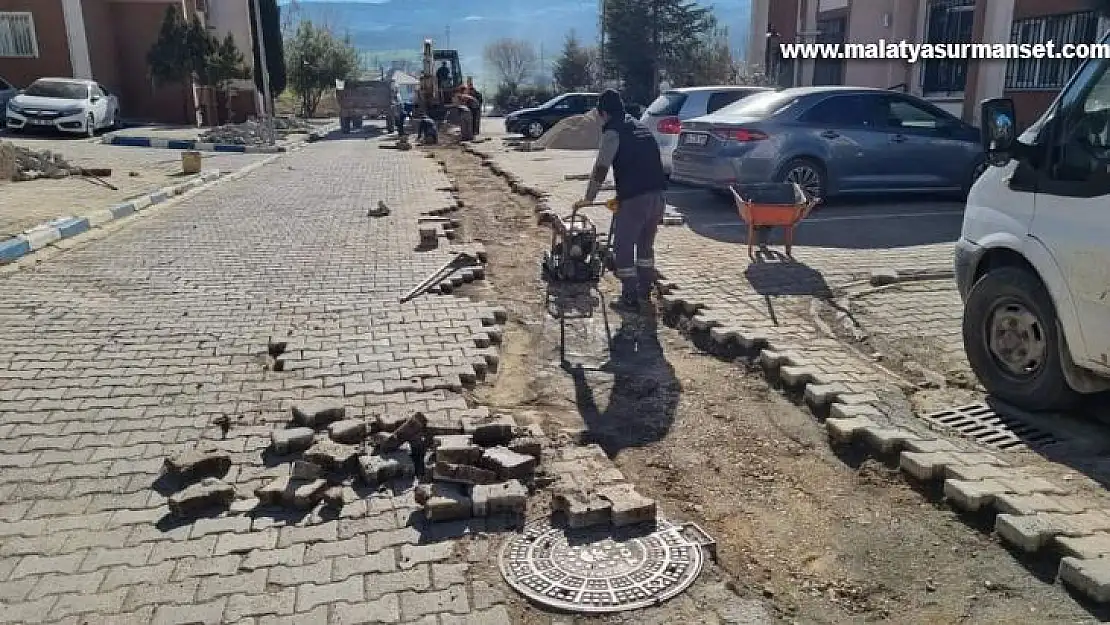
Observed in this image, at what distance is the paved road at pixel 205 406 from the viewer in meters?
3.13

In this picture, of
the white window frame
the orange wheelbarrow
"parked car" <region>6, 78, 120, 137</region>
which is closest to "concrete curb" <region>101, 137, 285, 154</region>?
"parked car" <region>6, 78, 120, 137</region>

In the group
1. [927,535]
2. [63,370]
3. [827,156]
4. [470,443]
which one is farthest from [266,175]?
[927,535]

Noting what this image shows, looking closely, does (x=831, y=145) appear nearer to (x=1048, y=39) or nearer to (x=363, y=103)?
(x=1048, y=39)

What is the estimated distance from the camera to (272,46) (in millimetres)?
40375

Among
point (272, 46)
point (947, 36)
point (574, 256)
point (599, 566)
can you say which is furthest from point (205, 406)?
point (272, 46)

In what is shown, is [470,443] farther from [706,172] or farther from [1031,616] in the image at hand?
[706,172]

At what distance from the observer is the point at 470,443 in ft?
13.1

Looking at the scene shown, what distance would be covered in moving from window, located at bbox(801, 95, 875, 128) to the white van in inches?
245

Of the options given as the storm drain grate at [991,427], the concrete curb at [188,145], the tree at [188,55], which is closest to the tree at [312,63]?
the tree at [188,55]

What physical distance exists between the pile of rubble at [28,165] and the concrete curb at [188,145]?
7262mm

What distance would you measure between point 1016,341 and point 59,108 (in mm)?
25560

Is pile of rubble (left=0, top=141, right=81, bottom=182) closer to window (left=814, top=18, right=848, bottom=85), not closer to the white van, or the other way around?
the white van

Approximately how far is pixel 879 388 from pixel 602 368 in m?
1.75

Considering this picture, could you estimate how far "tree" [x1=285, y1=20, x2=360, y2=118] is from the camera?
43812 mm
